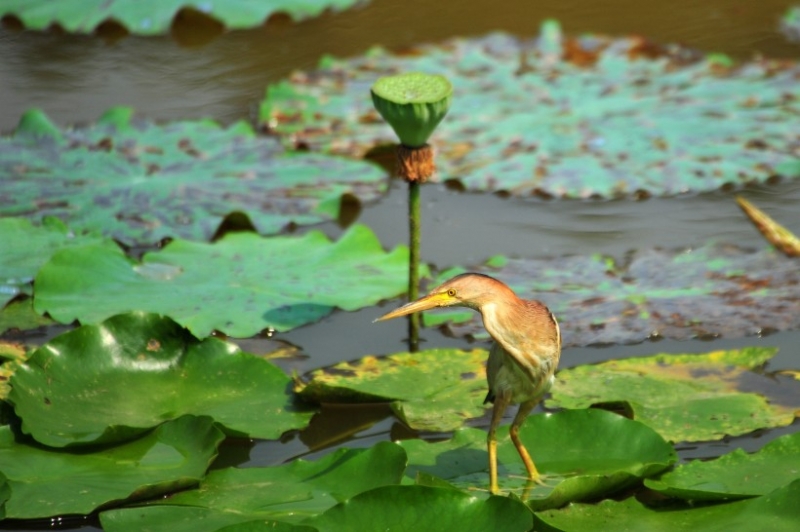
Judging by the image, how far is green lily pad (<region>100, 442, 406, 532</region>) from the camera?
2.59 meters

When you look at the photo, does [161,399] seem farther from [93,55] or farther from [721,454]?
[93,55]

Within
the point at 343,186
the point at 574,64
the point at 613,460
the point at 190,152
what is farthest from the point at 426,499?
the point at 574,64

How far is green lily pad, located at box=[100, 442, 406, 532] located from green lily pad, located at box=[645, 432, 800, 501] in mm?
626

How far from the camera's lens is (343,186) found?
4281 mm

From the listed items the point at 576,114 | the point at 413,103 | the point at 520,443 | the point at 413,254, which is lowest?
the point at 520,443

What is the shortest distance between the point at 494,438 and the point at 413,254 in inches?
35.9

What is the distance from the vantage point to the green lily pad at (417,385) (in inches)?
120

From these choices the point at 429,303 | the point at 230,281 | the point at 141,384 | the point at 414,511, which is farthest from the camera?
the point at 230,281

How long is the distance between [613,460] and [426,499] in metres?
0.56

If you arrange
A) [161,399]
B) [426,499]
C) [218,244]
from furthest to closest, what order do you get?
[218,244]
[161,399]
[426,499]

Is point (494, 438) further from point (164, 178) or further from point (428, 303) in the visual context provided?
point (164, 178)

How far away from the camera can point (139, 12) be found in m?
5.79

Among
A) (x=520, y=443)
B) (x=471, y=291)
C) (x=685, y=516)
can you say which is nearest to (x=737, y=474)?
(x=685, y=516)

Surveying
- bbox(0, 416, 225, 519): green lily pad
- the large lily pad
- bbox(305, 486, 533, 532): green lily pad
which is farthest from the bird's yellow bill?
the large lily pad
